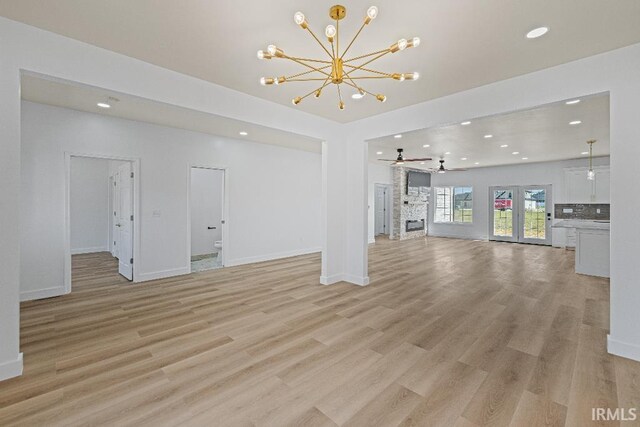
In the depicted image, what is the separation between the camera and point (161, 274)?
537cm

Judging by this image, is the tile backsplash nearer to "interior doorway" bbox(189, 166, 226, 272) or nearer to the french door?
the french door

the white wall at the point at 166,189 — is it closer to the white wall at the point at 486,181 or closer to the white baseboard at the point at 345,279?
the white baseboard at the point at 345,279

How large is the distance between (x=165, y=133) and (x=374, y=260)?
5.33 meters

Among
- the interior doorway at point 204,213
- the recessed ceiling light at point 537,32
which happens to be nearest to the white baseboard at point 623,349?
the recessed ceiling light at point 537,32

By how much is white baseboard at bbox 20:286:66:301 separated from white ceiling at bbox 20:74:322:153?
2.81 metres

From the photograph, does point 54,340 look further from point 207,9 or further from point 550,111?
point 550,111

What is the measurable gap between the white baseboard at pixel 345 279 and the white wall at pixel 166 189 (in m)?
2.43

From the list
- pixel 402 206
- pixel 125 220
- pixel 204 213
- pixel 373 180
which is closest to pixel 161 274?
pixel 125 220

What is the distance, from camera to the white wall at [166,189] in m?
4.26

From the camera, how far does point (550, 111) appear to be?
4.53 metres

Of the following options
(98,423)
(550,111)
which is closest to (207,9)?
(98,423)

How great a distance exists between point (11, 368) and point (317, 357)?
2.48 metres

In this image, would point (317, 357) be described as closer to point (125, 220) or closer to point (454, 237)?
point (125, 220)

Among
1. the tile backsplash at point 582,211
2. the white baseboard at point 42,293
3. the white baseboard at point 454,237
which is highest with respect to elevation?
the tile backsplash at point 582,211
